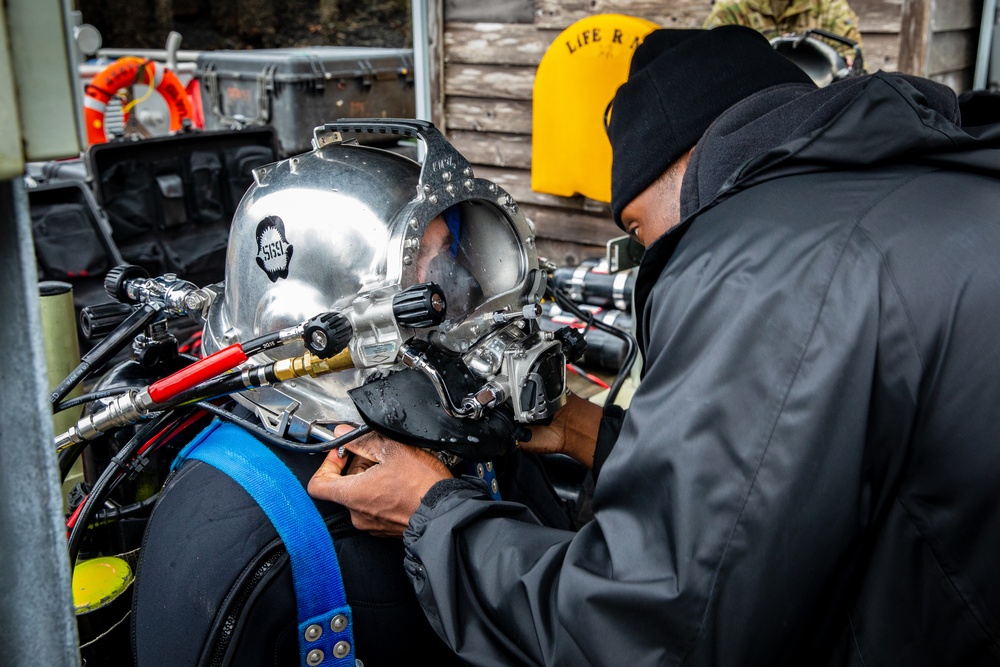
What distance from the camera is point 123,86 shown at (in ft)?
20.5

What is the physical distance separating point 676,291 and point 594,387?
1.69 metres

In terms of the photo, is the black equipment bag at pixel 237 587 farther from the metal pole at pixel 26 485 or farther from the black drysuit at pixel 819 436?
the metal pole at pixel 26 485

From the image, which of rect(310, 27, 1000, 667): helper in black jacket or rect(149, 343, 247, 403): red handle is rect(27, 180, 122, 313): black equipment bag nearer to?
rect(149, 343, 247, 403): red handle

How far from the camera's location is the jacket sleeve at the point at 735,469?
958 mm

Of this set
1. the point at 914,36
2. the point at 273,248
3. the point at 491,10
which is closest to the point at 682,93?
the point at 273,248

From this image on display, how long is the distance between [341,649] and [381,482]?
25cm

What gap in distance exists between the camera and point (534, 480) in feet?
5.72

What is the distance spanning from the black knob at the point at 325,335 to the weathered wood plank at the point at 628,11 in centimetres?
320

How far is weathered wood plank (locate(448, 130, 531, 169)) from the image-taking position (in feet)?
15.6

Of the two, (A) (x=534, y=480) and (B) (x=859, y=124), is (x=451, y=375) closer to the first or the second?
(A) (x=534, y=480)

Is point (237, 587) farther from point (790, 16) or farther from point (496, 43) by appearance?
point (496, 43)

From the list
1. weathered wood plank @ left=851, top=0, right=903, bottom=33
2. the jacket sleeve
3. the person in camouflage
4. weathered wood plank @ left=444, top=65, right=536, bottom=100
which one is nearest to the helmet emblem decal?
the jacket sleeve

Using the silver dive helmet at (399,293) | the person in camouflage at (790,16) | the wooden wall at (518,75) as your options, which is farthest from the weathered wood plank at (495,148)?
the silver dive helmet at (399,293)

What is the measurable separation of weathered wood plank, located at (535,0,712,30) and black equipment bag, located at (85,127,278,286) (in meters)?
2.20
